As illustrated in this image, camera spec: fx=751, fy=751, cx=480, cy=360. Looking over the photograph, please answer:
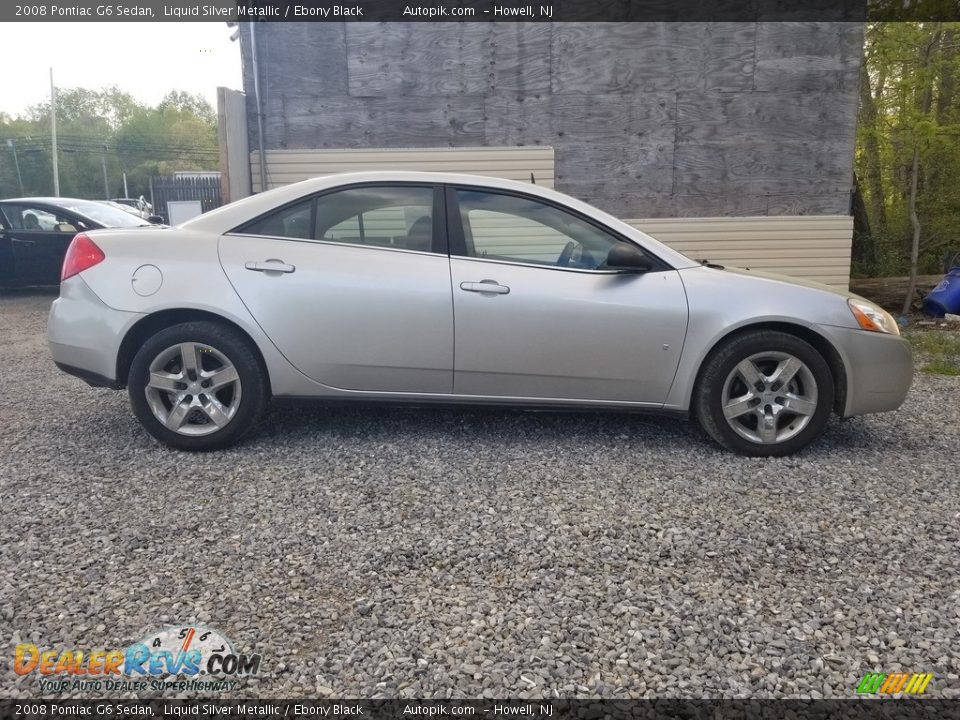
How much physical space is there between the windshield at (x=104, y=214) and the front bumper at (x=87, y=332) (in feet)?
22.2

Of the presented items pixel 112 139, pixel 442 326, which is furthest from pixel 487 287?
pixel 112 139

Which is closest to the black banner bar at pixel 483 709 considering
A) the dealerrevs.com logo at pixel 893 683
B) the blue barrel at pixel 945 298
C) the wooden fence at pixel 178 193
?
the dealerrevs.com logo at pixel 893 683

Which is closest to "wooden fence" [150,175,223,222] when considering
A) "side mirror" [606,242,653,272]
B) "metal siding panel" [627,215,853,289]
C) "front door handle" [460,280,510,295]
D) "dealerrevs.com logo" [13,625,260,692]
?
"metal siding panel" [627,215,853,289]

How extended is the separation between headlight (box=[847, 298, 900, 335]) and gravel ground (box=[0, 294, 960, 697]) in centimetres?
69

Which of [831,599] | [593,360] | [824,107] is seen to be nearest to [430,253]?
[593,360]

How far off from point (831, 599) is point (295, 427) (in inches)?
122

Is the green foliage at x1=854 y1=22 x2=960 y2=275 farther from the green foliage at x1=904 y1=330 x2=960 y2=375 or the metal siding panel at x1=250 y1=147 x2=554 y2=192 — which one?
the metal siding panel at x1=250 y1=147 x2=554 y2=192

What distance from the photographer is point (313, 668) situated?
2.20 meters

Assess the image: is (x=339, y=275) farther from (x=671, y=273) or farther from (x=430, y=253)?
(x=671, y=273)

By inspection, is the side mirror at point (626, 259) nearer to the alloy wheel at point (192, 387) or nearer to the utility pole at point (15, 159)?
the alloy wheel at point (192, 387)

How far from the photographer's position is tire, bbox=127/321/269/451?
13.1 feet

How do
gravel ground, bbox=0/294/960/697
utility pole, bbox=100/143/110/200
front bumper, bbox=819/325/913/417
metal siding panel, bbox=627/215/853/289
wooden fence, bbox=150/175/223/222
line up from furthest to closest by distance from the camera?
utility pole, bbox=100/143/110/200
wooden fence, bbox=150/175/223/222
metal siding panel, bbox=627/215/853/289
front bumper, bbox=819/325/913/417
gravel ground, bbox=0/294/960/697

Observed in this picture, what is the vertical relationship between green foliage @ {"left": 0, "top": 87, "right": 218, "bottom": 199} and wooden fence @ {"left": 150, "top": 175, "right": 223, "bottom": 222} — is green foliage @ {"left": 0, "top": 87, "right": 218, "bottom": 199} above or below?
above

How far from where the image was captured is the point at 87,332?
13.2 feet
